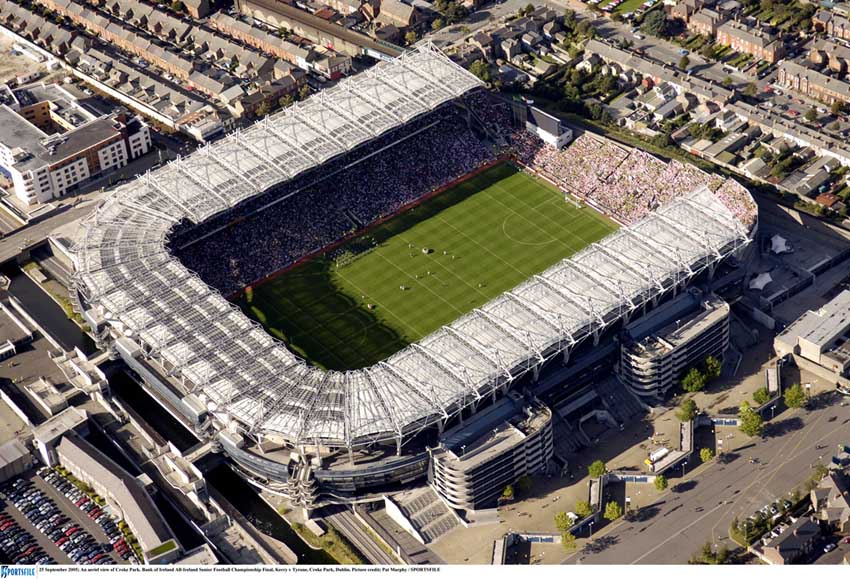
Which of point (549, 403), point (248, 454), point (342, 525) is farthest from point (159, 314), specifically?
point (549, 403)

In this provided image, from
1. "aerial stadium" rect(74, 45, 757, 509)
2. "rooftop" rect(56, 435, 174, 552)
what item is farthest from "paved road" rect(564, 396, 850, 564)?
"rooftop" rect(56, 435, 174, 552)

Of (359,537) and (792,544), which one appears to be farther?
(359,537)

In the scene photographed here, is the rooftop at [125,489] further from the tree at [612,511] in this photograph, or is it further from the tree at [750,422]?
the tree at [750,422]

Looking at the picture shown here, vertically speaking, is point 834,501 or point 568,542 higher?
point 834,501

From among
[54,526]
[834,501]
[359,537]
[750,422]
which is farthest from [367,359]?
[834,501]

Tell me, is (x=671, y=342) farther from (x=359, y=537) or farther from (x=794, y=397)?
(x=359, y=537)

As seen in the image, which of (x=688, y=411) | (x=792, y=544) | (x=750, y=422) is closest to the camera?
(x=792, y=544)
